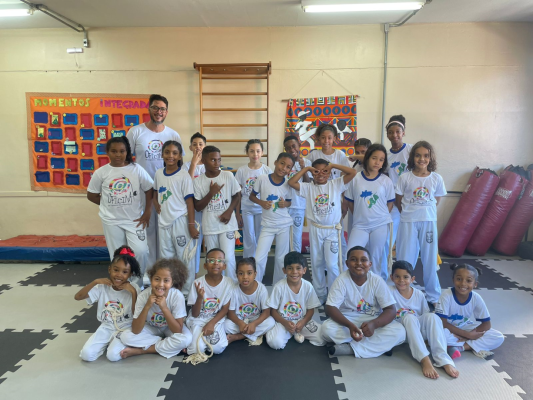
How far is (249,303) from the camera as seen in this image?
257cm

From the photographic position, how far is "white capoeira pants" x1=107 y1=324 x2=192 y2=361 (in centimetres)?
227

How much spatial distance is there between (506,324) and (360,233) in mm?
1302

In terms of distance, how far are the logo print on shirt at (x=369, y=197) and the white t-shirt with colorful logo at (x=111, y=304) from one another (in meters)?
2.00

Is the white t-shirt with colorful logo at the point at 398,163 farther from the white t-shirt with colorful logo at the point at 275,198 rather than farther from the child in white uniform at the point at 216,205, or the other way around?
the child in white uniform at the point at 216,205

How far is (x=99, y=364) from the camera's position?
2.24 meters

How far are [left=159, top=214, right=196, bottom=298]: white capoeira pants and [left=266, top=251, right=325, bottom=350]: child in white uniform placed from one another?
89 cm

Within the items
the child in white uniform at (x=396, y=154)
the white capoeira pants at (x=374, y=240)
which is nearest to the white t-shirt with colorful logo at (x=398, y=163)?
the child in white uniform at (x=396, y=154)

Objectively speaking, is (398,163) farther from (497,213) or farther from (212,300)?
(212,300)

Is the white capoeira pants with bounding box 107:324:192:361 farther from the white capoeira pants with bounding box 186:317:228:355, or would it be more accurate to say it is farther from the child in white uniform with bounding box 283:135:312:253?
the child in white uniform with bounding box 283:135:312:253

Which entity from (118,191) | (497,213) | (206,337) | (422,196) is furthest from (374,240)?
(497,213)

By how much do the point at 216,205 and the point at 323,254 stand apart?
40.6 inches

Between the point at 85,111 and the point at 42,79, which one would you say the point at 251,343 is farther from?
the point at 42,79

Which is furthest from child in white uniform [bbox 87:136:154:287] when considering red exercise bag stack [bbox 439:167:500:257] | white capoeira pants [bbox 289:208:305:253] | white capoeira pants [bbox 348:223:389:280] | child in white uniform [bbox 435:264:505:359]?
red exercise bag stack [bbox 439:167:500:257]

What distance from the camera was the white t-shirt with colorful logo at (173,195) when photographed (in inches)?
116
